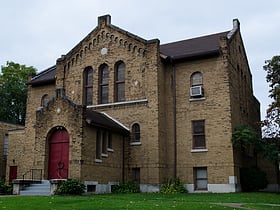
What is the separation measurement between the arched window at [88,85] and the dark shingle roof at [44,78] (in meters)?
3.66

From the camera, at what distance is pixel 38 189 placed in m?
22.6

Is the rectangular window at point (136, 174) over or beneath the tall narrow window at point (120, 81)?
beneath

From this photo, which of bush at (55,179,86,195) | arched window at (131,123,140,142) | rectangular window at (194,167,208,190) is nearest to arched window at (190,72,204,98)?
arched window at (131,123,140,142)

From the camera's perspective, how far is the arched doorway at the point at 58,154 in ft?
79.0

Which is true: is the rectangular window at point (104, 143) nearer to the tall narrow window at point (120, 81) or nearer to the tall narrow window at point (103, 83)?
the tall narrow window at point (120, 81)

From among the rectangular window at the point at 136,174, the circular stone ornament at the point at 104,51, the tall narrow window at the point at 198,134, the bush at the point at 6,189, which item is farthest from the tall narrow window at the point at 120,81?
the bush at the point at 6,189

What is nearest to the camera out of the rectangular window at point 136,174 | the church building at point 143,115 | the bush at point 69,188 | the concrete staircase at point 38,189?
the bush at point 69,188

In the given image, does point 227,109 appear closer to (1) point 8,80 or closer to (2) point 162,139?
(2) point 162,139

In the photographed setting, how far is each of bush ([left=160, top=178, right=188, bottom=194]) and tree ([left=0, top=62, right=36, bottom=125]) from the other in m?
34.9

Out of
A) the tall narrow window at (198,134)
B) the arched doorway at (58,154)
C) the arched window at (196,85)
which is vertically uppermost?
the arched window at (196,85)

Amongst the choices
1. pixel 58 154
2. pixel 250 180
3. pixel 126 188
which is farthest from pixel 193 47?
pixel 58 154

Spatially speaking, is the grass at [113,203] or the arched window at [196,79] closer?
the grass at [113,203]

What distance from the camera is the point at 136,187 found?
25.9m

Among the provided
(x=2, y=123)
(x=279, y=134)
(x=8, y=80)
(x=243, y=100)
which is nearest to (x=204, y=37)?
(x=243, y=100)
